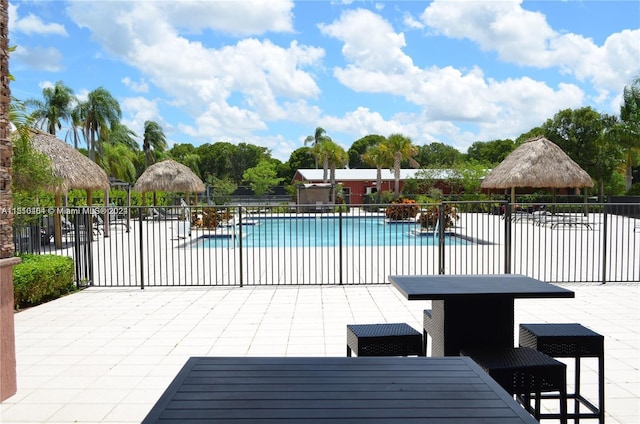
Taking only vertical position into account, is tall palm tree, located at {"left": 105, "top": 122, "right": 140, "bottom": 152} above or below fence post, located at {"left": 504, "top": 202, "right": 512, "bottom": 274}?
above

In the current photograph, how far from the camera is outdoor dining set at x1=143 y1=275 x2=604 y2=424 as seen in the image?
2049 mm

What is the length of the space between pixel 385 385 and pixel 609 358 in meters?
4.02

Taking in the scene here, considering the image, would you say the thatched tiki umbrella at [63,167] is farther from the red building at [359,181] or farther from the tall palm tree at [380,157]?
the red building at [359,181]

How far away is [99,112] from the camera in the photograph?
2862cm

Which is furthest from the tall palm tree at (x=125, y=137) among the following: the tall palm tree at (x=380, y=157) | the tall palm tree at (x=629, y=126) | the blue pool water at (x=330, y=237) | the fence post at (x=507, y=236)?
the fence post at (x=507, y=236)

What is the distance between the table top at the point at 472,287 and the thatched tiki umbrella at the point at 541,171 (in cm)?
2282

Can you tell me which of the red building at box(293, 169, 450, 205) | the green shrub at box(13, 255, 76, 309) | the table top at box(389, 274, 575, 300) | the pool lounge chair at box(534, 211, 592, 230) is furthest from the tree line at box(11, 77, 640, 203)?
the table top at box(389, 274, 575, 300)

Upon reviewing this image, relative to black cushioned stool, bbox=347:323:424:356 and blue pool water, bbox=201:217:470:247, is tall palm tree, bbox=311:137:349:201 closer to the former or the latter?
blue pool water, bbox=201:217:470:247

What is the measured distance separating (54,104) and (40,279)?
25874 mm

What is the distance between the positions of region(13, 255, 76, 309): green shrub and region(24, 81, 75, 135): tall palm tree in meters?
24.5

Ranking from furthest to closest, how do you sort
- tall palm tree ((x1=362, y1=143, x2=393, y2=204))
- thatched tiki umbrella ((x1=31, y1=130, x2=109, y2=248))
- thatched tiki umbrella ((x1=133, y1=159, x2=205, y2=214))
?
tall palm tree ((x1=362, y1=143, x2=393, y2=204)) → thatched tiki umbrella ((x1=133, y1=159, x2=205, y2=214)) → thatched tiki umbrella ((x1=31, y1=130, x2=109, y2=248))

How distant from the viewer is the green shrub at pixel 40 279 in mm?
7793

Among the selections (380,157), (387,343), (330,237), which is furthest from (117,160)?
(387,343)

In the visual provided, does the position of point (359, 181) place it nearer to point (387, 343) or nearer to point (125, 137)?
point (125, 137)
